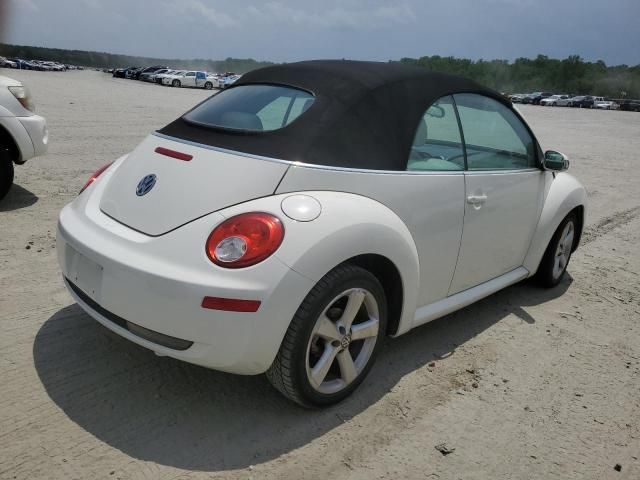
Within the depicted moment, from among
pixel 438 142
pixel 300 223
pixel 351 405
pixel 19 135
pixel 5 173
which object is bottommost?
pixel 351 405

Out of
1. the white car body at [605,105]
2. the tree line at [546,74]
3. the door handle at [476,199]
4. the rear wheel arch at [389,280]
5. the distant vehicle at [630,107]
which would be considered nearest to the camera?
the rear wheel arch at [389,280]

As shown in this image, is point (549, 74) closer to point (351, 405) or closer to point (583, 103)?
point (583, 103)

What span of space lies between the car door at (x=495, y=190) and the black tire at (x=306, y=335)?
96cm

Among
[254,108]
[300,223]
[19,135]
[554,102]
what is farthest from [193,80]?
[300,223]

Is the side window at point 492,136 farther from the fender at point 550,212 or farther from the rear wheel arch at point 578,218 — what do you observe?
the rear wheel arch at point 578,218

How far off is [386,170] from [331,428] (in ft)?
4.33

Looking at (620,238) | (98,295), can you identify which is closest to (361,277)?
(98,295)

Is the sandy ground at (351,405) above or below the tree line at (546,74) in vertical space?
below

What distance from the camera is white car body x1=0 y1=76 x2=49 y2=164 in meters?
5.59

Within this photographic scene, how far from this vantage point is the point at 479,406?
→ 3057mm

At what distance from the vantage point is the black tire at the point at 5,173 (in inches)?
223

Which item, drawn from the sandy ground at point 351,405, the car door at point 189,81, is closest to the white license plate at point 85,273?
the sandy ground at point 351,405

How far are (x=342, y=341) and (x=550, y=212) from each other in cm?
231

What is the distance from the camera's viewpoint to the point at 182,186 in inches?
107
